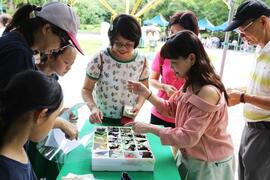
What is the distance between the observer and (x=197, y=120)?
1.17 meters

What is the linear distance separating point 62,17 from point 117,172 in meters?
0.63

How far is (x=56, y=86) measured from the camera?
0.90 meters

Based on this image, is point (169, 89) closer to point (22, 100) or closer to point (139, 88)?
point (139, 88)

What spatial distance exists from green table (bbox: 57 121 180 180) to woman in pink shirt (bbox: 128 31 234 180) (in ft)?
0.29

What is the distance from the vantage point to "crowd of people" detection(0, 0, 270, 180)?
0.85m

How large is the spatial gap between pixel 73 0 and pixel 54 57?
8.72 ft

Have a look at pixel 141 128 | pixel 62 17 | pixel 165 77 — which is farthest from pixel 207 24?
pixel 62 17

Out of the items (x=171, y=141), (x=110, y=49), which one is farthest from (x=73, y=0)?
(x=171, y=141)

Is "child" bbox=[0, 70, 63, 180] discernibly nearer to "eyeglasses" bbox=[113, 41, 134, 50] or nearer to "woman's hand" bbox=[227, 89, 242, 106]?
"eyeglasses" bbox=[113, 41, 134, 50]

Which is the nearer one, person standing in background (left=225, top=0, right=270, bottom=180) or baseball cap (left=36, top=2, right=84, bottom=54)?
baseball cap (left=36, top=2, right=84, bottom=54)

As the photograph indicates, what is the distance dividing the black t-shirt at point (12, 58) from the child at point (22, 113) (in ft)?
0.56

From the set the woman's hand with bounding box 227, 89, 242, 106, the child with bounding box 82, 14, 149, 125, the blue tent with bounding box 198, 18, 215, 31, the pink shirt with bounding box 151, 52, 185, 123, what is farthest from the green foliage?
the woman's hand with bounding box 227, 89, 242, 106

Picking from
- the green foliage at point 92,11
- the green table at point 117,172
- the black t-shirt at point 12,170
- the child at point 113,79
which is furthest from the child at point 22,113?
the green foliage at point 92,11

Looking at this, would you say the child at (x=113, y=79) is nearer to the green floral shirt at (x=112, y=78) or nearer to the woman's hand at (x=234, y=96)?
the green floral shirt at (x=112, y=78)
